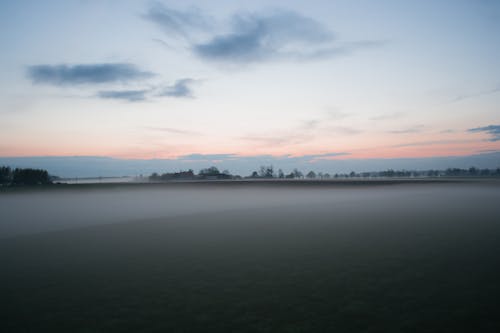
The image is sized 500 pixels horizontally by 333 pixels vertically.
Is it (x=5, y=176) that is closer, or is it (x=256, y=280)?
(x=256, y=280)

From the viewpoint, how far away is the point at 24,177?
135m

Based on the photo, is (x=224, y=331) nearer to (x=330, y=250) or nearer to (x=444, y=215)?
(x=330, y=250)

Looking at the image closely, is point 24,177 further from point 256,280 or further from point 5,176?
point 256,280

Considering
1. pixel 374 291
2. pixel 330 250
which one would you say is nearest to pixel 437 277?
pixel 374 291

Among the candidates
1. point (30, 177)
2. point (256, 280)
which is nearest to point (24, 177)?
point (30, 177)

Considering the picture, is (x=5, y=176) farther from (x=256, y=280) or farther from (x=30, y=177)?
(x=256, y=280)

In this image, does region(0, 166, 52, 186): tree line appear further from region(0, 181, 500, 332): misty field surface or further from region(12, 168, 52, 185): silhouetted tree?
region(0, 181, 500, 332): misty field surface

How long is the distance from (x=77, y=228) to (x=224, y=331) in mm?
24885

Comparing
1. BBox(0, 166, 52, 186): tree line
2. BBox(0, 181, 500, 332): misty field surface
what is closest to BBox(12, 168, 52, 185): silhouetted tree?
BBox(0, 166, 52, 186): tree line

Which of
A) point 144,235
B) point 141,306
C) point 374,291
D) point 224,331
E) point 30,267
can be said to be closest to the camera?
point 224,331

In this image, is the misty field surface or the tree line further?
the tree line

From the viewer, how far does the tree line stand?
133 m

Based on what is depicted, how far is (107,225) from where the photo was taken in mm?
32031

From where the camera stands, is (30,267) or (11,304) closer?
(11,304)
